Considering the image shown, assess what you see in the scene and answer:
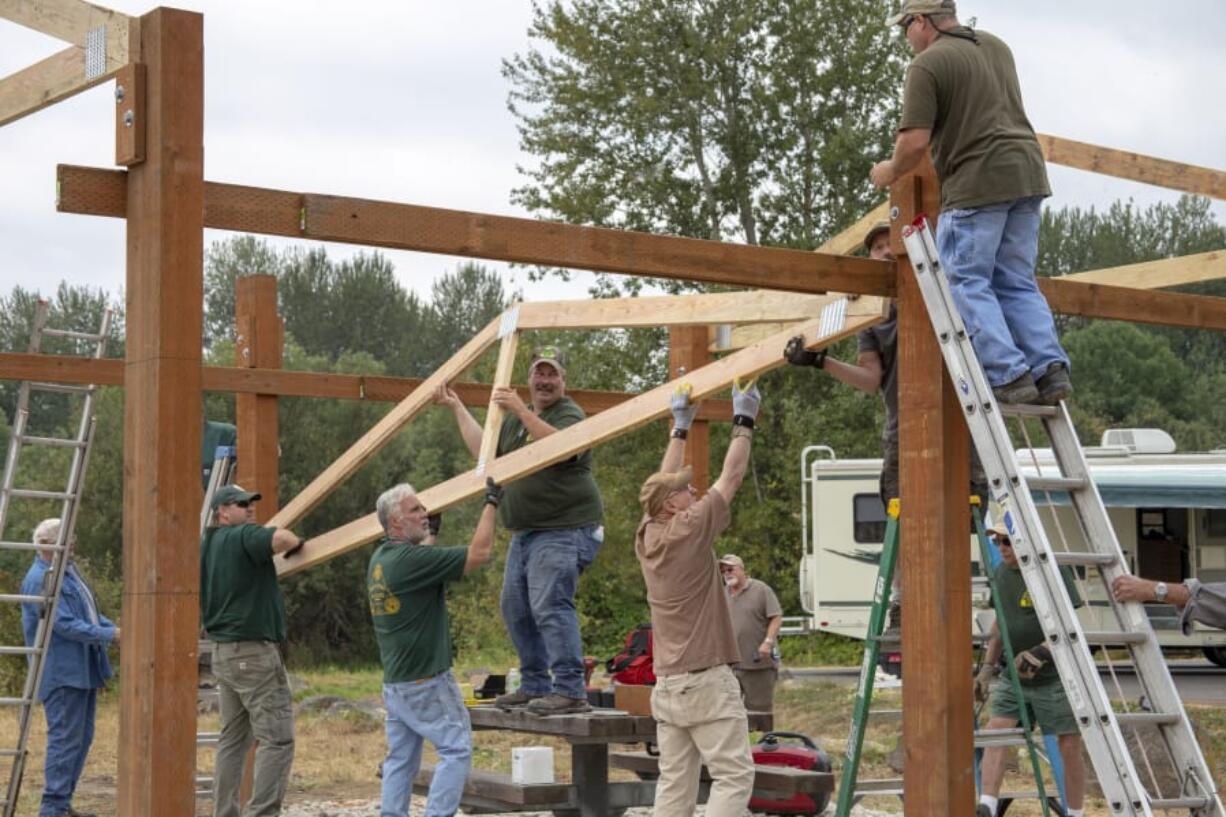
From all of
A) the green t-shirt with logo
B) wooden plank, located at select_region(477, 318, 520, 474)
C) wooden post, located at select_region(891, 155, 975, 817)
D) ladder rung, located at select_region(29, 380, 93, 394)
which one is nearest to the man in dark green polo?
the green t-shirt with logo

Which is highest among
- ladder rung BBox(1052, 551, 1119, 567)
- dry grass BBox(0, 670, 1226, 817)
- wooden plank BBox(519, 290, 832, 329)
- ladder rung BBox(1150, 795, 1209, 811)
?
wooden plank BBox(519, 290, 832, 329)

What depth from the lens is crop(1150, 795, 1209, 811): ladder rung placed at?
229 inches

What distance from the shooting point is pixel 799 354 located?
6.95m

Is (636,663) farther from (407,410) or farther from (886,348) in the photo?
(886,348)

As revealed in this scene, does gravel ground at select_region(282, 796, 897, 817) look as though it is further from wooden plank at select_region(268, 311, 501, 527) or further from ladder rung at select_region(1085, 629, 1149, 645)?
ladder rung at select_region(1085, 629, 1149, 645)

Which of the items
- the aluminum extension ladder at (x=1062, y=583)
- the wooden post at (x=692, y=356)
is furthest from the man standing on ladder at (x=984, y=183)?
the wooden post at (x=692, y=356)

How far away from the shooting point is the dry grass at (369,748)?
13.4 m

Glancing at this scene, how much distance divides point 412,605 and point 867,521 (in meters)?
13.7

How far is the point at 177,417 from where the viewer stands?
527cm

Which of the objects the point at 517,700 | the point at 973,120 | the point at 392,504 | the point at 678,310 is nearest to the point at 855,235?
the point at 678,310

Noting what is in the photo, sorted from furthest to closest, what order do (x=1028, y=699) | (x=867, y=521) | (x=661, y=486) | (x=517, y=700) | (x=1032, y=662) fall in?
(x=867, y=521) < (x=1028, y=699) < (x=1032, y=662) < (x=517, y=700) < (x=661, y=486)

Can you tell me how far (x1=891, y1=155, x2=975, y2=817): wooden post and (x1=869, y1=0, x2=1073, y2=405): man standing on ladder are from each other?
0.17 m

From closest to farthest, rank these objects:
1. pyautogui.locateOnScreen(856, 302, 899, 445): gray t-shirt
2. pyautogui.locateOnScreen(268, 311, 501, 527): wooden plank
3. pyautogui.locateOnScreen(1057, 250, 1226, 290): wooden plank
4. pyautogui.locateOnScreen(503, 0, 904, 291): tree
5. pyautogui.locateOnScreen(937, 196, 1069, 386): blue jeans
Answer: pyautogui.locateOnScreen(937, 196, 1069, 386): blue jeans → pyautogui.locateOnScreen(856, 302, 899, 445): gray t-shirt → pyautogui.locateOnScreen(1057, 250, 1226, 290): wooden plank → pyautogui.locateOnScreen(268, 311, 501, 527): wooden plank → pyautogui.locateOnScreen(503, 0, 904, 291): tree

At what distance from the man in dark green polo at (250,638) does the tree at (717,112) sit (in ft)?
71.9
